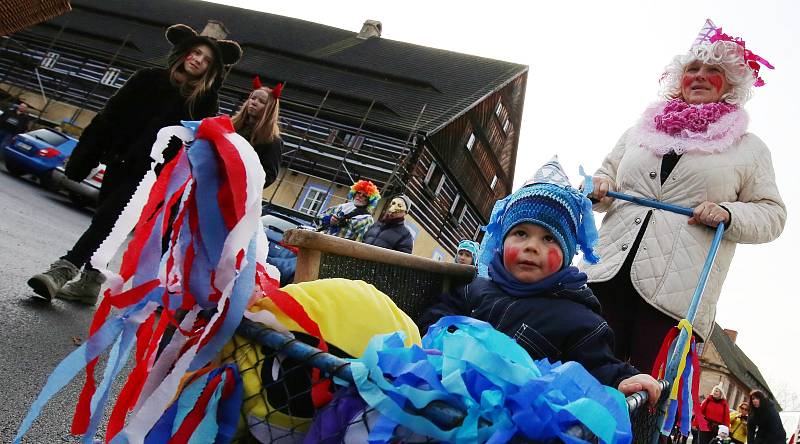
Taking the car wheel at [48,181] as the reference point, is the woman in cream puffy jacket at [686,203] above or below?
above

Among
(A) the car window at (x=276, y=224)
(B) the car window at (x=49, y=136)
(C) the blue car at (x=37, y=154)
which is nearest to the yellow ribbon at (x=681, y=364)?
(A) the car window at (x=276, y=224)

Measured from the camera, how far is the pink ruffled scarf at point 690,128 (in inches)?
96.7

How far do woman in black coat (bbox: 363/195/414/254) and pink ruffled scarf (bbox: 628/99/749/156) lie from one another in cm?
318

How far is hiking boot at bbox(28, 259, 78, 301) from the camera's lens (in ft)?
10.3

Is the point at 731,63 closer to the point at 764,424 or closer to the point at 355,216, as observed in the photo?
the point at 355,216

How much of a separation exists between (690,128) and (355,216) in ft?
13.7

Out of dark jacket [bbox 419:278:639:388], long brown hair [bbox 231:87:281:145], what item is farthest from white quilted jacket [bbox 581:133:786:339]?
long brown hair [bbox 231:87:281:145]

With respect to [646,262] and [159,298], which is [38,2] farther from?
[646,262]

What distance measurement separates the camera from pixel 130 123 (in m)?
3.51

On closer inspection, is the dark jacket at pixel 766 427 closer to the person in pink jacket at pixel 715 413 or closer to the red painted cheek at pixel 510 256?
the person in pink jacket at pixel 715 413

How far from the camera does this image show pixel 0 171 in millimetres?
13102

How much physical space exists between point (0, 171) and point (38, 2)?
1270 centimetres

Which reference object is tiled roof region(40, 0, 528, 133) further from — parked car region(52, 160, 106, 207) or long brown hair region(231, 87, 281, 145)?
long brown hair region(231, 87, 281, 145)

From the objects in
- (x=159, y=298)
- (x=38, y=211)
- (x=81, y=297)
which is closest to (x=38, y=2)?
(x=81, y=297)
